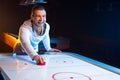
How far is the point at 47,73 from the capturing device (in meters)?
1.60

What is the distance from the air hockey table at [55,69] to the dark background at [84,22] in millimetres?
2359

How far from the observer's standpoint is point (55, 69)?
1717mm

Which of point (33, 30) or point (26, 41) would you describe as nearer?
point (26, 41)

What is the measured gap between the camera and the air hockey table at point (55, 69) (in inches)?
60.4

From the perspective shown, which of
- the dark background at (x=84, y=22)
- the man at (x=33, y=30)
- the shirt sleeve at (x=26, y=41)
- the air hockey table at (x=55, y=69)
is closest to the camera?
the air hockey table at (x=55, y=69)

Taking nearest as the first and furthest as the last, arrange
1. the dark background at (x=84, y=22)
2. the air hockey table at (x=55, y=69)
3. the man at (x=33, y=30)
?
1. the air hockey table at (x=55, y=69)
2. the man at (x=33, y=30)
3. the dark background at (x=84, y=22)

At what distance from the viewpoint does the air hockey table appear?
1534mm

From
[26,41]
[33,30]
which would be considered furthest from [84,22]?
[26,41]

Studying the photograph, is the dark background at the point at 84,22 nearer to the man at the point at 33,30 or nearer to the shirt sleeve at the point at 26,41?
the man at the point at 33,30

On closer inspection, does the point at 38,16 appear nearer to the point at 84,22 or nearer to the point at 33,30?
the point at 33,30

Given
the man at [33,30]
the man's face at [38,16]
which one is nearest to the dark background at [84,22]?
the man at [33,30]

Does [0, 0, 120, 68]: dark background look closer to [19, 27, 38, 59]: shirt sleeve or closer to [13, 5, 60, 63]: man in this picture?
[13, 5, 60, 63]: man

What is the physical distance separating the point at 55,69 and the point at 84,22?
11.7 feet

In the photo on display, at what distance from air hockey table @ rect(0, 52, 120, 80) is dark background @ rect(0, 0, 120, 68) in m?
2.36
